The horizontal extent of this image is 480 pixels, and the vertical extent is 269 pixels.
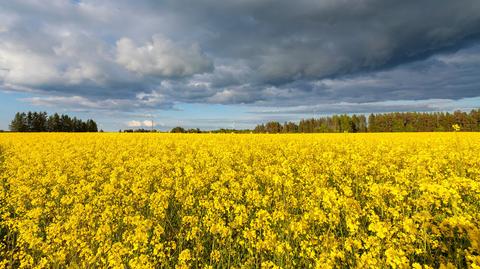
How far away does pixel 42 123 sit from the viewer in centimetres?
7900

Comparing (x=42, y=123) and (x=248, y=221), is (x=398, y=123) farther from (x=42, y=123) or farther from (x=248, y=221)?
(x=42, y=123)

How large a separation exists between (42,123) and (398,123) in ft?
369

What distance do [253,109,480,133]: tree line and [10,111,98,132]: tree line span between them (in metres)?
58.6

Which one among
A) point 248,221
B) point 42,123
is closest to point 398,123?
point 248,221

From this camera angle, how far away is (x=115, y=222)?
6.16 meters

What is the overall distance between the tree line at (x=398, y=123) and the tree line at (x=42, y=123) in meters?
58.6

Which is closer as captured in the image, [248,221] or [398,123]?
[248,221]

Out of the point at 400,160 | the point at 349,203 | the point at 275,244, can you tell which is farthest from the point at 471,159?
the point at 275,244

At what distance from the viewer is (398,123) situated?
8631 cm

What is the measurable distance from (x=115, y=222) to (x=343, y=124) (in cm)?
10619

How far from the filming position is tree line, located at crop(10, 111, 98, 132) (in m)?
76.1

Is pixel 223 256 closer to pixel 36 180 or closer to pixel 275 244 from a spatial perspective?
pixel 275 244

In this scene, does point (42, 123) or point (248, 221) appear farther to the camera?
point (42, 123)

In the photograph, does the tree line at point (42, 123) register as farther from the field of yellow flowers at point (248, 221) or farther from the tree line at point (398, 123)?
the field of yellow flowers at point (248, 221)
